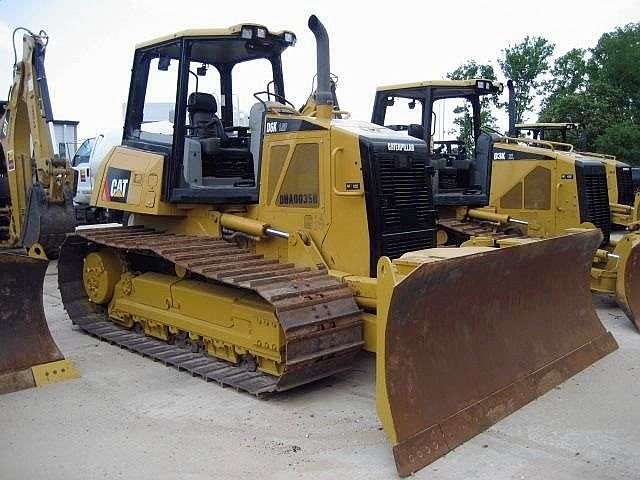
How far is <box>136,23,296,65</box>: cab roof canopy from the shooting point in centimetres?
619

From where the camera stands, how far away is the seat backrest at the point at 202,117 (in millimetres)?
6594

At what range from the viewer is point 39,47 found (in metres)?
7.91

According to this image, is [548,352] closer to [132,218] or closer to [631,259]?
[631,259]

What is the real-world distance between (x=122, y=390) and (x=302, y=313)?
1.63 meters

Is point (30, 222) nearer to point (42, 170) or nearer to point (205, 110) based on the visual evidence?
point (42, 170)

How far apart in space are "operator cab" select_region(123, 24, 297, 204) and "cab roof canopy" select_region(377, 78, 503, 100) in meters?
2.84

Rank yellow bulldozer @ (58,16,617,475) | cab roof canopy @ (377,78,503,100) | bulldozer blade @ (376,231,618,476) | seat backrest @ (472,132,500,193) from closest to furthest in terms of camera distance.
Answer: bulldozer blade @ (376,231,618,476) → yellow bulldozer @ (58,16,617,475) → cab roof canopy @ (377,78,503,100) → seat backrest @ (472,132,500,193)

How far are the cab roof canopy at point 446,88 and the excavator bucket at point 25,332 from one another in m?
5.51

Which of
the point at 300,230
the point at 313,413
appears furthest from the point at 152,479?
the point at 300,230

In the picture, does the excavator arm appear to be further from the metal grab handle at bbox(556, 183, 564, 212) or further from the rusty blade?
the metal grab handle at bbox(556, 183, 564, 212)

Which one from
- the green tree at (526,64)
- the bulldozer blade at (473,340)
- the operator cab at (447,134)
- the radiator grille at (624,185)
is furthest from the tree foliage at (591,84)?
the bulldozer blade at (473,340)

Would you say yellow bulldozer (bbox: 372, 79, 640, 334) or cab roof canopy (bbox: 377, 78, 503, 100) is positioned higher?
cab roof canopy (bbox: 377, 78, 503, 100)

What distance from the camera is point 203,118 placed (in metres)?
6.64

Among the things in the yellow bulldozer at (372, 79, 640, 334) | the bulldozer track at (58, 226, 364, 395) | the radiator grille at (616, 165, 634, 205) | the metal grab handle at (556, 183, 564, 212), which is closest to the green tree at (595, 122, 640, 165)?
the radiator grille at (616, 165, 634, 205)
